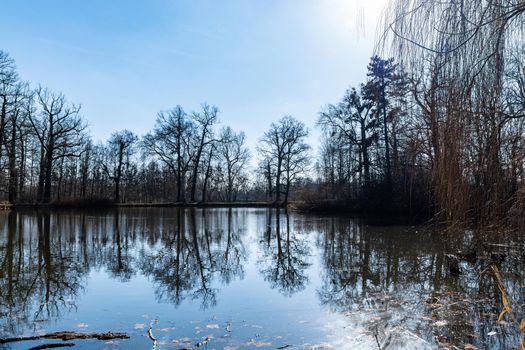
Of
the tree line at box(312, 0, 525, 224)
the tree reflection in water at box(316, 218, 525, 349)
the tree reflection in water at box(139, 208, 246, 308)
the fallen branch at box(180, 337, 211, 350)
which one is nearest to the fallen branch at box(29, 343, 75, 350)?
the fallen branch at box(180, 337, 211, 350)

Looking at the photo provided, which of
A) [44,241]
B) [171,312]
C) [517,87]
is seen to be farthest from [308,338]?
[44,241]

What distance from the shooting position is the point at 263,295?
6.76 m

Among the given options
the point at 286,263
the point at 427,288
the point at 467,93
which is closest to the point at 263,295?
the point at 427,288

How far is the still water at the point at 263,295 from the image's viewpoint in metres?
4.63

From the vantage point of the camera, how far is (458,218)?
395 centimetres

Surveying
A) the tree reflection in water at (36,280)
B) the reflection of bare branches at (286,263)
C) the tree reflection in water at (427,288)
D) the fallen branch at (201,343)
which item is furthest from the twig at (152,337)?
the reflection of bare branches at (286,263)

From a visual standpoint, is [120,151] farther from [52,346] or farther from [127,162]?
[52,346]

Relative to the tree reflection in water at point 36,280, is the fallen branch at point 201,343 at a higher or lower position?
lower

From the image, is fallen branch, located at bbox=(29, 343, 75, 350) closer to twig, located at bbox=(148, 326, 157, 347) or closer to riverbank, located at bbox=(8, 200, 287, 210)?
twig, located at bbox=(148, 326, 157, 347)

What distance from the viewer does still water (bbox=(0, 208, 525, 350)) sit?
463cm

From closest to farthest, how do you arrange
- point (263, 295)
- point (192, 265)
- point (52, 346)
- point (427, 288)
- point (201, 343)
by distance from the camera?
point (52, 346), point (201, 343), point (263, 295), point (427, 288), point (192, 265)

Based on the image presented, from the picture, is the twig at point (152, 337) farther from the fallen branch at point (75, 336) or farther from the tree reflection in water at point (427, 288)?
the tree reflection in water at point (427, 288)

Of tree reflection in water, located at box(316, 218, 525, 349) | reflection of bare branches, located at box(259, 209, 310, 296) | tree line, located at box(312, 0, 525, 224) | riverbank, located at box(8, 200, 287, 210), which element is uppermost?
tree line, located at box(312, 0, 525, 224)

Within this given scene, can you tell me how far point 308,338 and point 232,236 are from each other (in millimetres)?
11559
